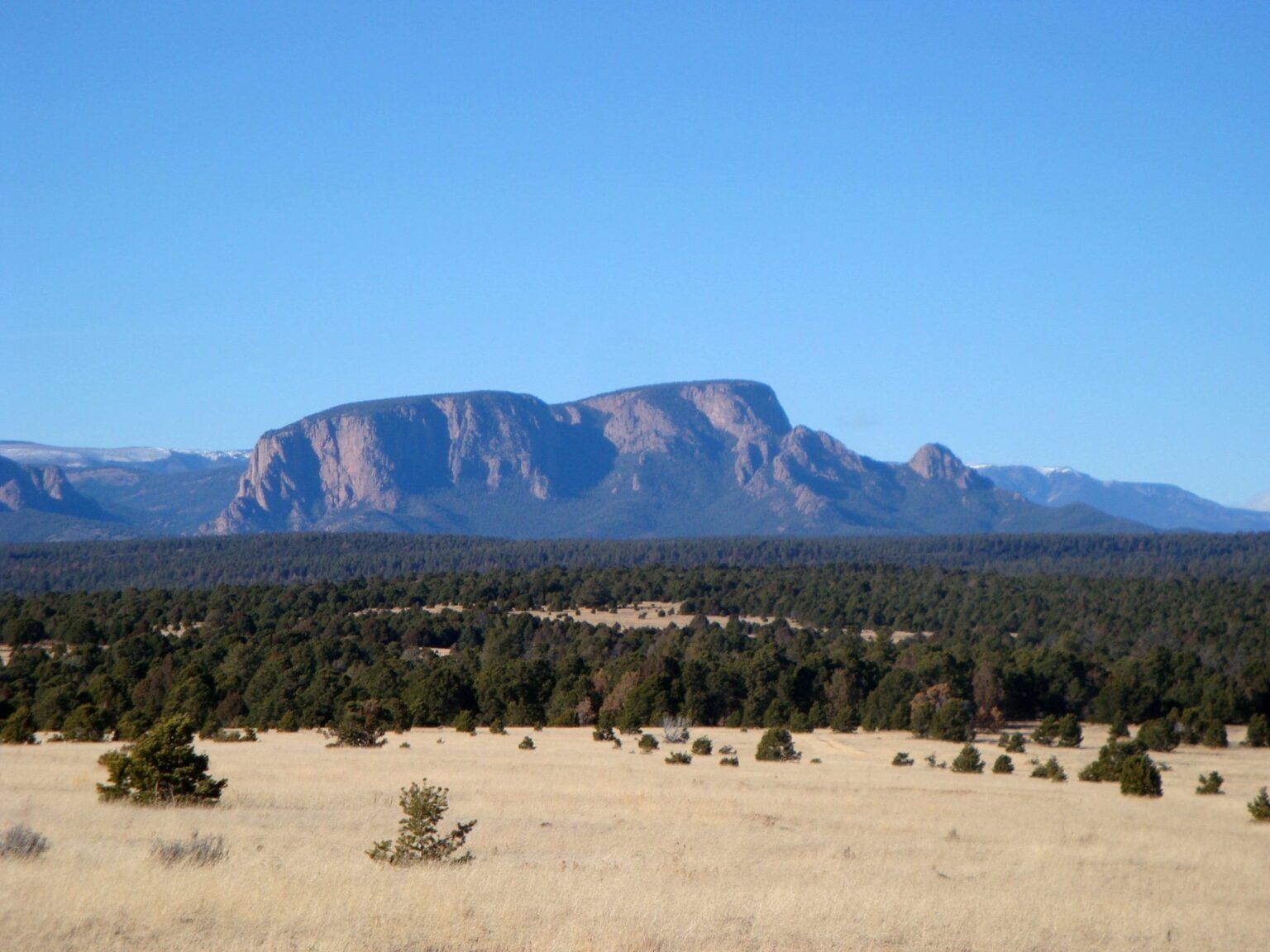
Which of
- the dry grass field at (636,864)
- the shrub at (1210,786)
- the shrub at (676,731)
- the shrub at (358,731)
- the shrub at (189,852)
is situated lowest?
the shrub at (676,731)

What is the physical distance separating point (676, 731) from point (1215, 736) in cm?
2356

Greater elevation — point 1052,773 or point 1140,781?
point 1140,781

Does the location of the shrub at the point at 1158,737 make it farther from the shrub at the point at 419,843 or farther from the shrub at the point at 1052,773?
the shrub at the point at 419,843

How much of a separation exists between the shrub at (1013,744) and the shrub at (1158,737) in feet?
18.1

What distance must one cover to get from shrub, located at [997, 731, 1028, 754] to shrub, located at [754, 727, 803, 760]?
1106cm

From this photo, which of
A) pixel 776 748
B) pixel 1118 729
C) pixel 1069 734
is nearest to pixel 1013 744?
pixel 1069 734

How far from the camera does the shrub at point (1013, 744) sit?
4781 cm

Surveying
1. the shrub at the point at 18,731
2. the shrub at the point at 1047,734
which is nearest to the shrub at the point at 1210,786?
the shrub at the point at 1047,734

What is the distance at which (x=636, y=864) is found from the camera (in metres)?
18.4

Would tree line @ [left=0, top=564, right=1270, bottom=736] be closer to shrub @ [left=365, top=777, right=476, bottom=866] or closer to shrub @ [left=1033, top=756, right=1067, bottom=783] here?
shrub @ [left=1033, top=756, right=1067, bottom=783]

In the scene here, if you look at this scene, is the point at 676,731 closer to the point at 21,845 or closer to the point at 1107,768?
the point at 1107,768

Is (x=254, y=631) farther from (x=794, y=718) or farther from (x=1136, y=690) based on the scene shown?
(x=1136, y=690)

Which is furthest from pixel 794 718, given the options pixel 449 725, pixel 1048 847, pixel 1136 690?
pixel 1048 847

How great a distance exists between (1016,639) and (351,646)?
50211mm
